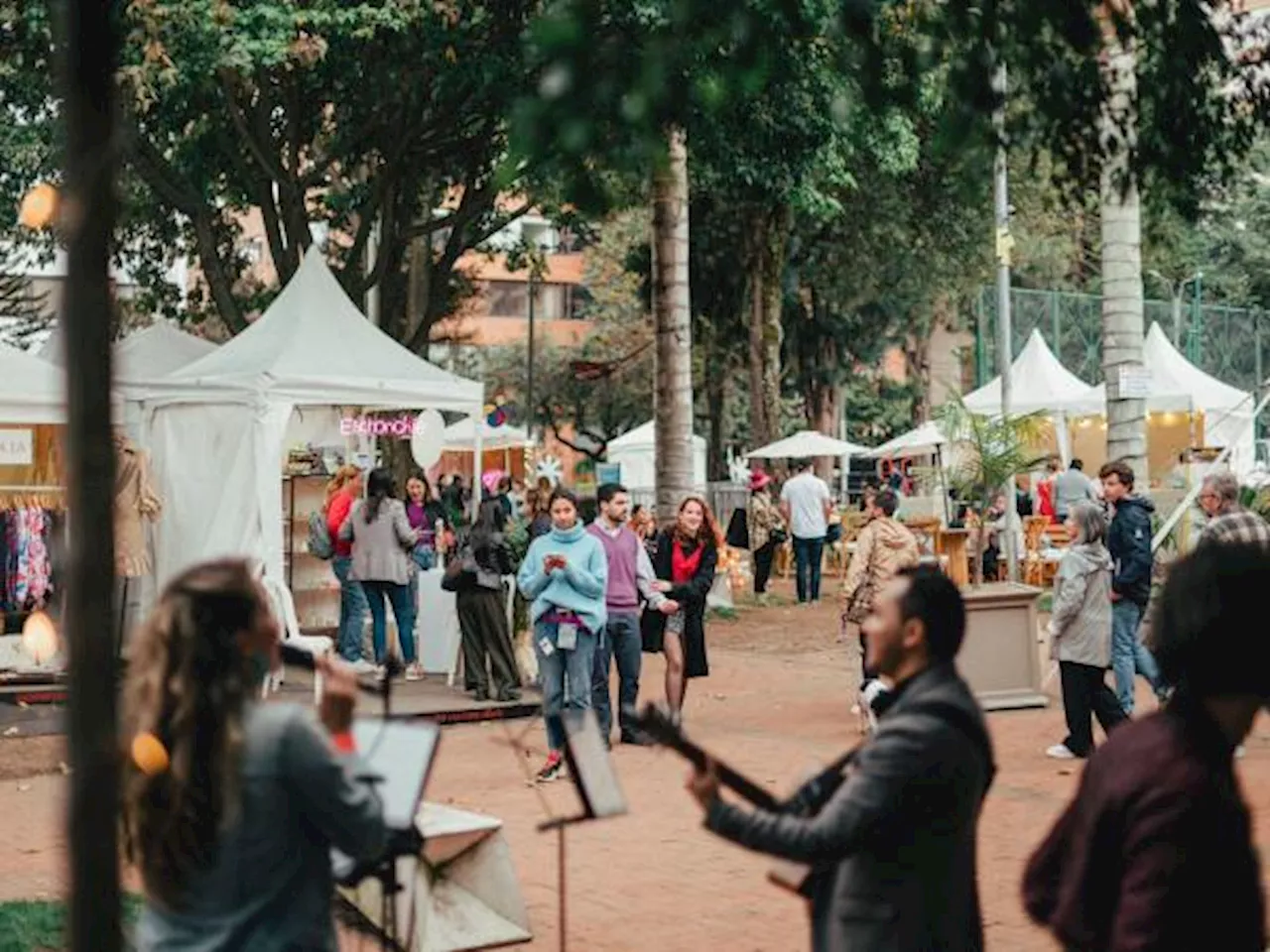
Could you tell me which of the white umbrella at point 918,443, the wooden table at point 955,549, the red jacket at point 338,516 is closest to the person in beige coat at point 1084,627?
the red jacket at point 338,516

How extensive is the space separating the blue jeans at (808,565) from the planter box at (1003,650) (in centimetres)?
1190

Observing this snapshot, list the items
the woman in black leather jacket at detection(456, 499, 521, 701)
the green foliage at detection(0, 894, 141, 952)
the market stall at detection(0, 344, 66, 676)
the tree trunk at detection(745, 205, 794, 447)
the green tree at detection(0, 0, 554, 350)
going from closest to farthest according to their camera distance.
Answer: the green foliage at detection(0, 894, 141, 952) < the woman in black leather jacket at detection(456, 499, 521, 701) < the market stall at detection(0, 344, 66, 676) < the green tree at detection(0, 0, 554, 350) < the tree trunk at detection(745, 205, 794, 447)

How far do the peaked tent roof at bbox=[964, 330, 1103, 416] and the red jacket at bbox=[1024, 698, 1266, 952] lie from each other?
2820 cm

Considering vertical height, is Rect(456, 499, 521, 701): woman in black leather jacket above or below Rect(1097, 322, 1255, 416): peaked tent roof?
below

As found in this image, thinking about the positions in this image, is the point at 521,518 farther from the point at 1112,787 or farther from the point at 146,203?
the point at 1112,787

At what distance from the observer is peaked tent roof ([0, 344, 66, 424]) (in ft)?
52.8

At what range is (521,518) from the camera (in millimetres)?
18750

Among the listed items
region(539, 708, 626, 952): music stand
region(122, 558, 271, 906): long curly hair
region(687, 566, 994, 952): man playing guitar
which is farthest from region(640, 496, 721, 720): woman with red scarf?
region(122, 558, 271, 906): long curly hair

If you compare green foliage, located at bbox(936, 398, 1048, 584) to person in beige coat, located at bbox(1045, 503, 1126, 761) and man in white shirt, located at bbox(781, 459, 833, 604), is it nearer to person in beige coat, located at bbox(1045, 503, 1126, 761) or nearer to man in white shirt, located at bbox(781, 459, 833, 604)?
man in white shirt, located at bbox(781, 459, 833, 604)

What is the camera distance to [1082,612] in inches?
487

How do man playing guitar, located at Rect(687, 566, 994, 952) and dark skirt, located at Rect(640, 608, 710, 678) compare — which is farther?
dark skirt, located at Rect(640, 608, 710, 678)

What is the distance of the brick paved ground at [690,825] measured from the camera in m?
8.46

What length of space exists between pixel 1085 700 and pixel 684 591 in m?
2.76

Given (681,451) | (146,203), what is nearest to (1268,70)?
(681,451)
